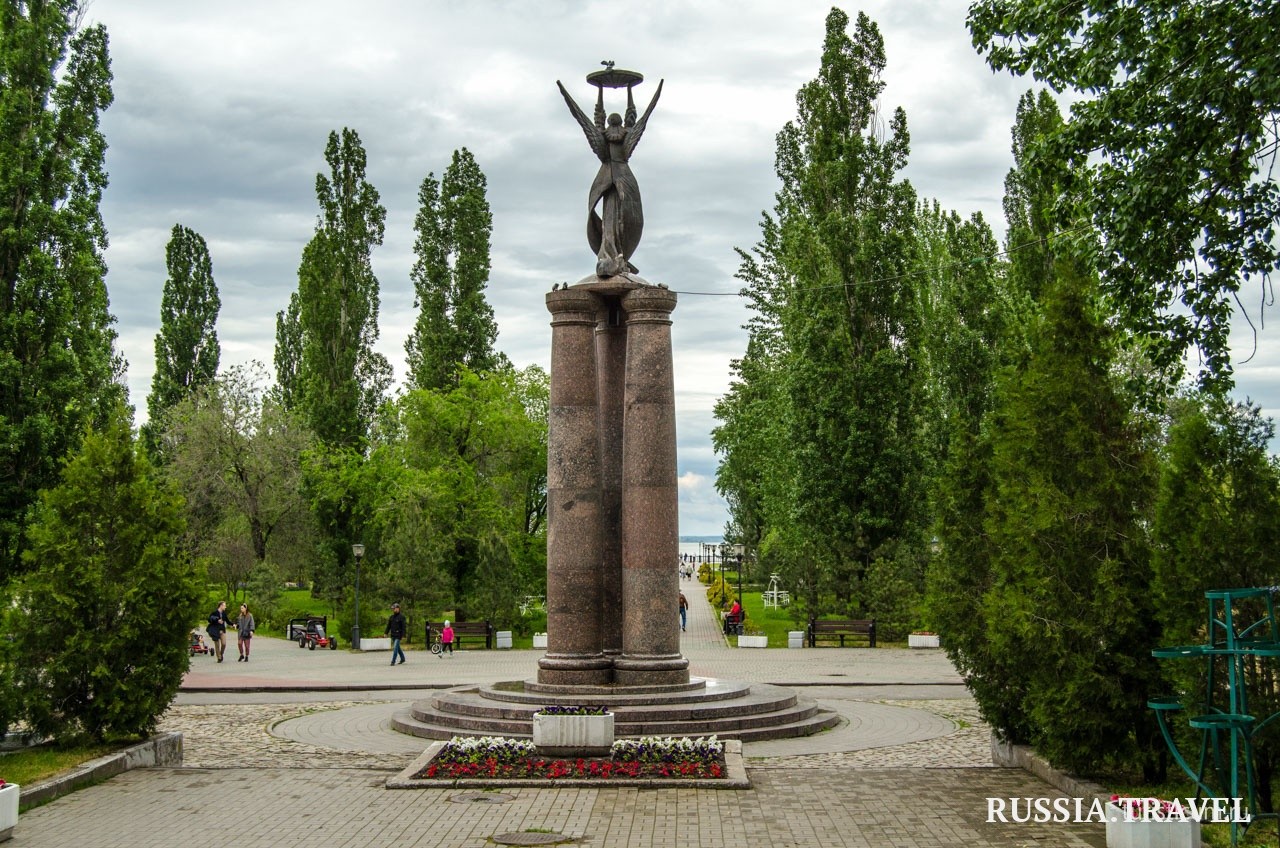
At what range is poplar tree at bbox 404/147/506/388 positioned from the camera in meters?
42.8

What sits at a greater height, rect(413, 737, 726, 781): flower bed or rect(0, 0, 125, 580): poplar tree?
rect(0, 0, 125, 580): poplar tree

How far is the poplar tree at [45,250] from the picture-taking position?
22000 millimetres

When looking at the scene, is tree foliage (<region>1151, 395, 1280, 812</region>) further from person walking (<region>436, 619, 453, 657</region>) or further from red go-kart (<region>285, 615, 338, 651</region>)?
red go-kart (<region>285, 615, 338, 651</region>)

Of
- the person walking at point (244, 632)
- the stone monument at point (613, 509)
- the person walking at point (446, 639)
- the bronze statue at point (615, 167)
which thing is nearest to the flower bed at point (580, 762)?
the stone monument at point (613, 509)

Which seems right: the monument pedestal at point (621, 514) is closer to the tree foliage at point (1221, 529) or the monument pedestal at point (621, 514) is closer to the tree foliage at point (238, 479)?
the tree foliage at point (1221, 529)

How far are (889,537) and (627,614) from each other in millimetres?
18976

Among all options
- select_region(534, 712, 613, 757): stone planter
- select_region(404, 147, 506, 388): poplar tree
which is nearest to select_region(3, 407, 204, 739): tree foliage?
select_region(534, 712, 613, 757): stone planter

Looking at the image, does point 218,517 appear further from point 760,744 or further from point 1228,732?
point 1228,732

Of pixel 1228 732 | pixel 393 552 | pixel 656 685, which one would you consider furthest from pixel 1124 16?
pixel 393 552

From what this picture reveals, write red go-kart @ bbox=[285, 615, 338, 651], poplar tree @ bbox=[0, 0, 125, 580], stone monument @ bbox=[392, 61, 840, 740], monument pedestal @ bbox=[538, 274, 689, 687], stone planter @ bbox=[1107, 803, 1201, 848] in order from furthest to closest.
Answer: red go-kart @ bbox=[285, 615, 338, 651] < poplar tree @ bbox=[0, 0, 125, 580] < monument pedestal @ bbox=[538, 274, 689, 687] < stone monument @ bbox=[392, 61, 840, 740] < stone planter @ bbox=[1107, 803, 1201, 848]

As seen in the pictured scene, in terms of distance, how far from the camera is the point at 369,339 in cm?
4844

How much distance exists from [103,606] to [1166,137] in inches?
453

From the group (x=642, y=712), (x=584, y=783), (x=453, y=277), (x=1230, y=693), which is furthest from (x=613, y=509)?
(x=453, y=277)

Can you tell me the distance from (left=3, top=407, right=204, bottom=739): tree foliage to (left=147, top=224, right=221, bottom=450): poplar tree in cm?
3904
